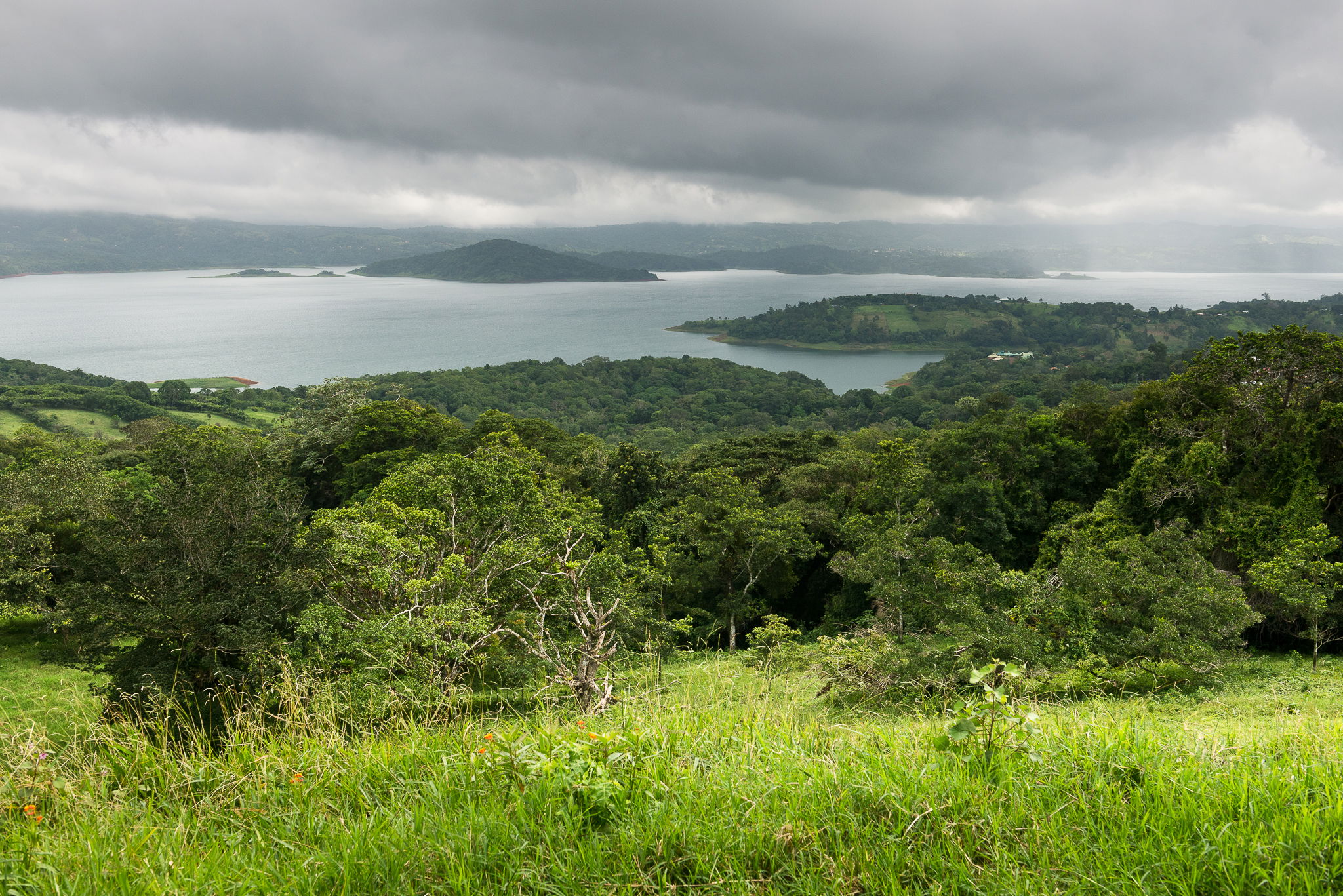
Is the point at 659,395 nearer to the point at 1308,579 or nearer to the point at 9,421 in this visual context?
the point at 9,421

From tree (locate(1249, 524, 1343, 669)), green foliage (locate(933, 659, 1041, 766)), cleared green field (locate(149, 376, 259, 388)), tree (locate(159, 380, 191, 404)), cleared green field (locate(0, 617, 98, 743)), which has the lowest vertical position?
cleared green field (locate(0, 617, 98, 743))

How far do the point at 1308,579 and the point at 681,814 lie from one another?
1634 cm

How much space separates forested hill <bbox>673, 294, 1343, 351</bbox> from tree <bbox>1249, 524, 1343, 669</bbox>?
135m

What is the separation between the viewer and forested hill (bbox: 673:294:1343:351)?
129 meters

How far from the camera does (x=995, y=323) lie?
14800cm

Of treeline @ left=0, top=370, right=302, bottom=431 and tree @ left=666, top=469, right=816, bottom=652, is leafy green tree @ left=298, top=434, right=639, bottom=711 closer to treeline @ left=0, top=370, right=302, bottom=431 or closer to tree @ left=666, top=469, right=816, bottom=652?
tree @ left=666, top=469, right=816, bottom=652

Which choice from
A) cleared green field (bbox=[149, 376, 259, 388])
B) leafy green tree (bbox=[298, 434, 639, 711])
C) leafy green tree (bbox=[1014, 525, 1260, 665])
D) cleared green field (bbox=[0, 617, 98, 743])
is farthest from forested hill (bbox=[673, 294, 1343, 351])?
cleared green field (bbox=[0, 617, 98, 743])

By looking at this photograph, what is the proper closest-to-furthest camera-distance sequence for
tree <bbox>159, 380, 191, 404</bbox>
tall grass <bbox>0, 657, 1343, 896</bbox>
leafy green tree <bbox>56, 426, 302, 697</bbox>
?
Result: tall grass <bbox>0, 657, 1343, 896</bbox> < leafy green tree <bbox>56, 426, 302, 697</bbox> < tree <bbox>159, 380, 191, 404</bbox>

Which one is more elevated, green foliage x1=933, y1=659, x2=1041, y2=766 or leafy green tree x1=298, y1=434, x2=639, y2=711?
green foliage x1=933, y1=659, x2=1041, y2=766

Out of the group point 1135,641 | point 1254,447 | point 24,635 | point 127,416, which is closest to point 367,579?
point 1135,641

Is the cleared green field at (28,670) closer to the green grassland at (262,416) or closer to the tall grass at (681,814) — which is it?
the tall grass at (681,814)

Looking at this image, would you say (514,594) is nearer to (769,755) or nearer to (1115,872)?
(769,755)

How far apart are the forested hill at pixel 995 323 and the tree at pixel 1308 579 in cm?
13508

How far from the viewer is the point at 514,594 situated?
13.8 meters
